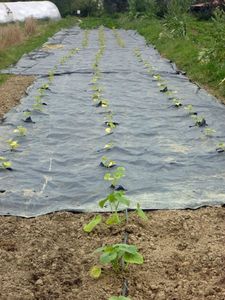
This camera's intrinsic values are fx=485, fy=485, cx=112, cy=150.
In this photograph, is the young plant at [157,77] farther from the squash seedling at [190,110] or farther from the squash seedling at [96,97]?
the squash seedling at [190,110]

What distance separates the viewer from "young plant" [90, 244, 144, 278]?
281 centimetres

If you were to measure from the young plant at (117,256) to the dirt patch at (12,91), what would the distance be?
13.8 ft

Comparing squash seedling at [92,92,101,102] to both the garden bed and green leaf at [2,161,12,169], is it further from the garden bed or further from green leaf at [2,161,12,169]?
green leaf at [2,161,12,169]

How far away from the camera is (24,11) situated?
74.2 feet

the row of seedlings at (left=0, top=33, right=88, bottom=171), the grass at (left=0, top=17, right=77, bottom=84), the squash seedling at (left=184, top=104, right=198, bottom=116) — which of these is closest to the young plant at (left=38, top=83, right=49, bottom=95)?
the row of seedlings at (left=0, top=33, right=88, bottom=171)

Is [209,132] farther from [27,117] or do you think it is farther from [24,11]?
[24,11]

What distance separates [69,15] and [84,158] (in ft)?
92.2

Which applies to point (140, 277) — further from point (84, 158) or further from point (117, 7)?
point (117, 7)

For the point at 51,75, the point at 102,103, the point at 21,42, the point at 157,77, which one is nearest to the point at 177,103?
the point at 102,103

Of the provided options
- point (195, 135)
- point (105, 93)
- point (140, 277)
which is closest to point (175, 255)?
point (140, 277)

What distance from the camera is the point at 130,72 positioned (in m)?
10.1

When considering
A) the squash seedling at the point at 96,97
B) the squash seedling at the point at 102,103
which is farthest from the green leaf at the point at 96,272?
the squash seedling at the point at 96,97

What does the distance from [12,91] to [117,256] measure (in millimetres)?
5985

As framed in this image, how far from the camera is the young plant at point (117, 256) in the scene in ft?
9.22
